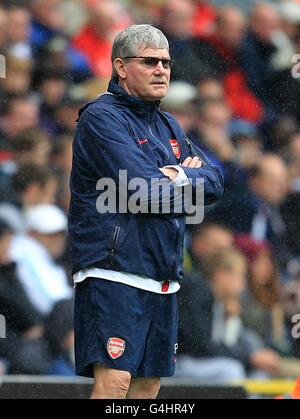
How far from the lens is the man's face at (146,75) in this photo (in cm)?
462

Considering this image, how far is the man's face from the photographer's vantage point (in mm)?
4625

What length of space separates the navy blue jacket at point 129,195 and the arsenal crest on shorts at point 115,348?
0.28 metres

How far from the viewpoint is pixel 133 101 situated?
463 cm

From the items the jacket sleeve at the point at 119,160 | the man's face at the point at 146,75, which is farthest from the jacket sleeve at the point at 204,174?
the man's face at the point at 146,75

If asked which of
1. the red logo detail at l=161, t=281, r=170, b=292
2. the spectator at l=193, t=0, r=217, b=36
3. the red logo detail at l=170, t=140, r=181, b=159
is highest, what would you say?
the spectator at l=193, t=0, r=217, b=36

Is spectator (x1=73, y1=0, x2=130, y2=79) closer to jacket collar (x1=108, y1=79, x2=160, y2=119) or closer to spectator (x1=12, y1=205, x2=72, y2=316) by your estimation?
spectator (x1=12, y1=205, x2=72, y2=316)

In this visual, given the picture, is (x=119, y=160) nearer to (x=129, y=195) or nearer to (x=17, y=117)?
(x=129, y=195)

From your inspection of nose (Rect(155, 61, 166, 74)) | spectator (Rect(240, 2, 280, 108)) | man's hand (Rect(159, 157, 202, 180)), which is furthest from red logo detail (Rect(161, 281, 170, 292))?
spectator (Rect(240, 2, 280, 108))

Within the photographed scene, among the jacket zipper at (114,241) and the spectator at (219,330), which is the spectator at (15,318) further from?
the jacket zipper at (114,241)

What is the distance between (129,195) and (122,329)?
1.72ft

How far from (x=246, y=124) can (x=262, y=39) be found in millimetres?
567

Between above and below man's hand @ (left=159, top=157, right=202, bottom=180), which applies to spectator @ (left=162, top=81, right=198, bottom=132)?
above

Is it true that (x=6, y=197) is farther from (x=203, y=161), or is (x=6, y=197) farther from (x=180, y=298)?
(x=203, y=161)

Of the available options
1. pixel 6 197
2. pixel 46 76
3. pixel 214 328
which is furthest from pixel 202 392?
pixel 46 76
